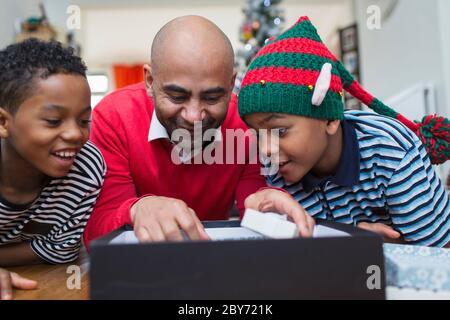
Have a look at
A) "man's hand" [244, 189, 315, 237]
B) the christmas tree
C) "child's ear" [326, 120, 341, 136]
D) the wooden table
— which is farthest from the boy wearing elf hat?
the christmas tree

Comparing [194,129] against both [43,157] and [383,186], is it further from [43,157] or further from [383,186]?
[383,186]

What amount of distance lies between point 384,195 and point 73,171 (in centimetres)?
65

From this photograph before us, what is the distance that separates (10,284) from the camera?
0.63m

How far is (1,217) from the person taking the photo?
2.59 feet

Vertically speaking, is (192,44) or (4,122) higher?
(192,44)

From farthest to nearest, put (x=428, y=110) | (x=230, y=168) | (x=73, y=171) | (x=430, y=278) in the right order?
(x=428, y=110) < (x=230, y=168) < (x=73, y=171) < (x=430, y=278)

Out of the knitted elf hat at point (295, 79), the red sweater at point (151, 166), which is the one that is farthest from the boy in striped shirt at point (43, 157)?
the knitted elf hat at point (295, 79)

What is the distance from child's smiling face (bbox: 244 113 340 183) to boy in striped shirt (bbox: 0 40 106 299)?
0.34m

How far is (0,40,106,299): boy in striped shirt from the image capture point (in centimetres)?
74

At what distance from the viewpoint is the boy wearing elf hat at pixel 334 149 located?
2.70 ft

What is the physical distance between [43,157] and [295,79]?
494mm

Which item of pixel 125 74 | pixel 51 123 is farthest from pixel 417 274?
pixel 125 74

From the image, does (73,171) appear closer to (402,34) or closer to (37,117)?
(37,117)

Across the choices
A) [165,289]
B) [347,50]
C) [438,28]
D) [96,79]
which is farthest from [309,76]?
[96,79]
